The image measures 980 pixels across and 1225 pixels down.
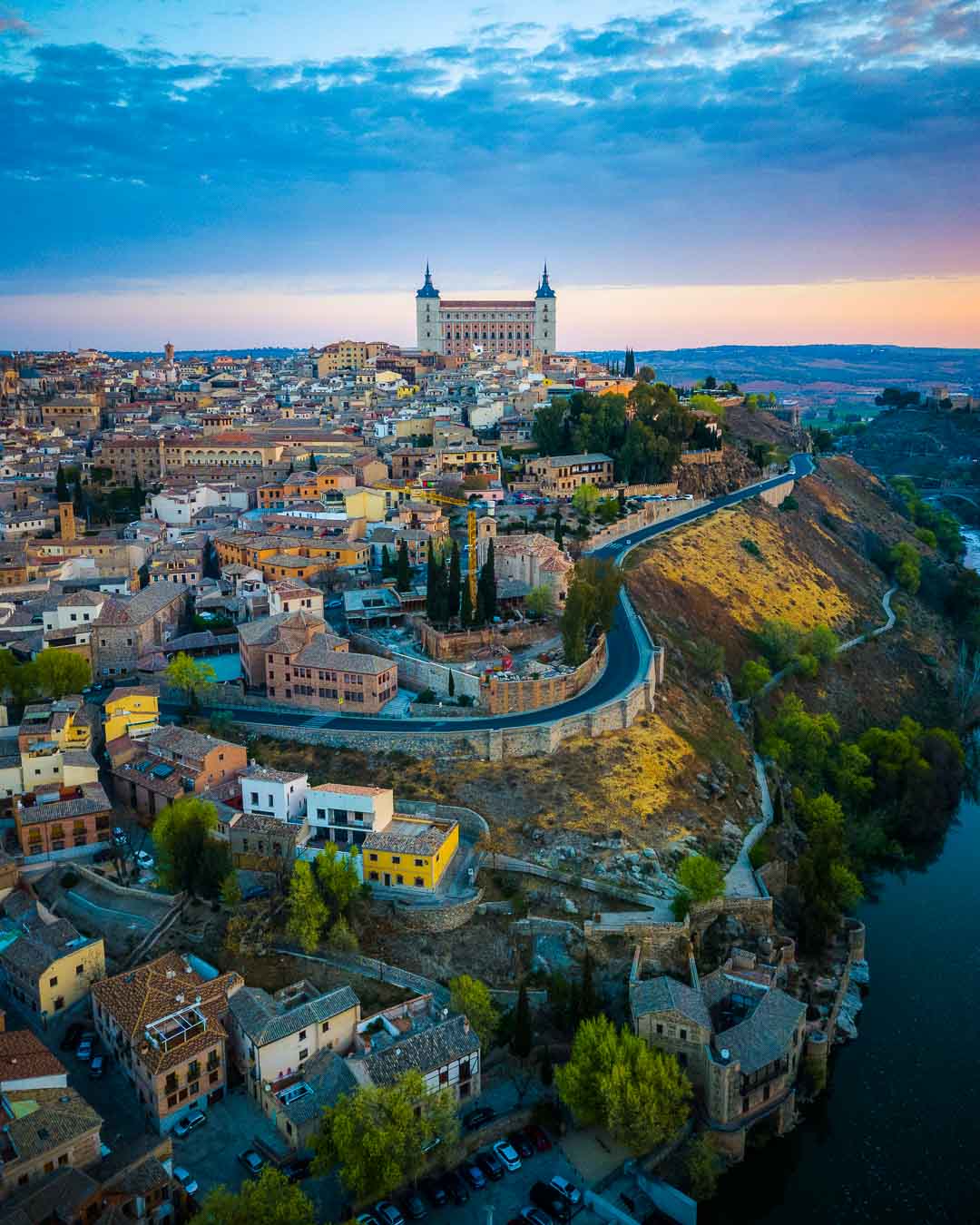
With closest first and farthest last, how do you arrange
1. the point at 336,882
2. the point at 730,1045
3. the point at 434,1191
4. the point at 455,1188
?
1. the point at 434,1191
2. the point at 455,1188
3. the point at 730,1045
4. the point at 336,882

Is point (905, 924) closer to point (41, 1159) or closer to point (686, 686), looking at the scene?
point (686, 686)

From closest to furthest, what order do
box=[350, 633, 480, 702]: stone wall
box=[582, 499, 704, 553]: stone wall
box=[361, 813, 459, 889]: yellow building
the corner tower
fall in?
box=[361, 813, 459, 889]: yellow building
box=[350, 633, 480, 702]: stone wall
box=[582, 499, 704, 553]: stone wall
the corner tower

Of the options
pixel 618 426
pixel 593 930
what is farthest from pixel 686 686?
pixel 618 426

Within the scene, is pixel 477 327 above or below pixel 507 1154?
above

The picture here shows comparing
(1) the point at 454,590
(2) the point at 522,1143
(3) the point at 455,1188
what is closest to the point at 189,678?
(1) the point at 454,590

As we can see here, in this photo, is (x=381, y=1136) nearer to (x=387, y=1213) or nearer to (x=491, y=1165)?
(x=387, y=1213)

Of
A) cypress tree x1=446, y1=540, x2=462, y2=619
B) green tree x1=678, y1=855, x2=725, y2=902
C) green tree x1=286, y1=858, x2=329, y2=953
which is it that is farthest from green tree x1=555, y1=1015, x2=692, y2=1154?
cypress tree x1=446, y1=540, x2=462, y2=619

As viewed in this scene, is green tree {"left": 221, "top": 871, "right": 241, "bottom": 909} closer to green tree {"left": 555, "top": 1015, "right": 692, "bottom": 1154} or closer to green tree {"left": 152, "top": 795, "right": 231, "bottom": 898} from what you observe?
green tree {"left": 152, "top": 795, "right": 231, "bottom": 898}
